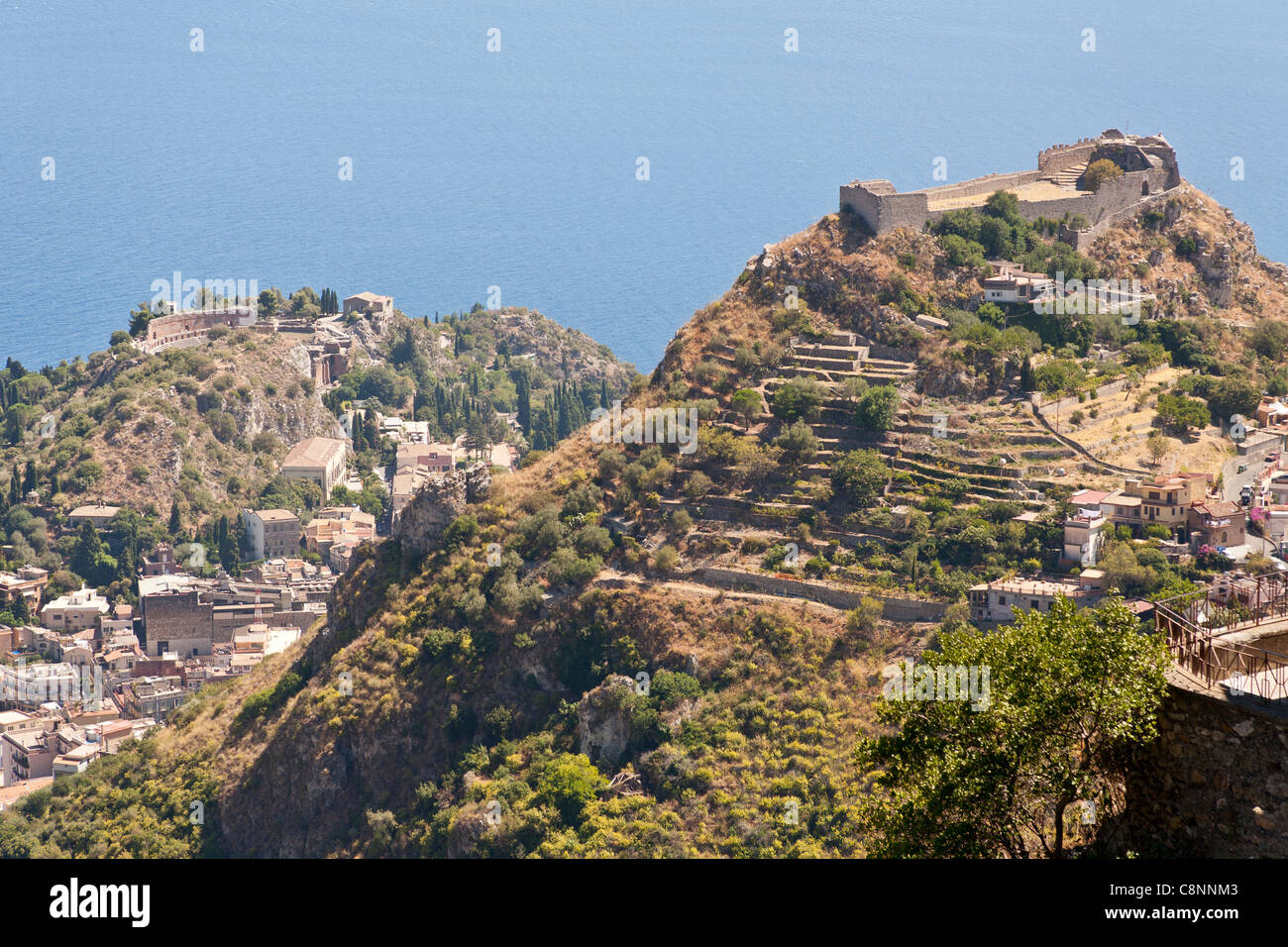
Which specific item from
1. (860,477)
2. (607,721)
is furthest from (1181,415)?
(607,721)

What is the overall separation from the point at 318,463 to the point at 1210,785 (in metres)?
107

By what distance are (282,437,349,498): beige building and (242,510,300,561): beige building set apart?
752 centimetres

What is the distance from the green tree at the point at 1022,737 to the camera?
20969 mm

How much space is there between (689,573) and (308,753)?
13.4 m

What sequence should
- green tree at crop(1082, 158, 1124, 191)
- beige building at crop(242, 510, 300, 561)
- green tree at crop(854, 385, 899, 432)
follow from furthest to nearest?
beige building at crop(242, 510, 300, 561), green tree at crop(1082, 158, 1124, 191), green tree at crop(854, 385, 899, 432)

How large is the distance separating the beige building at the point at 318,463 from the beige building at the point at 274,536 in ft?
24.7

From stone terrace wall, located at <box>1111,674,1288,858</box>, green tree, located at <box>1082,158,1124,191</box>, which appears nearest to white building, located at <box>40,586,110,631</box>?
green tree, located at <box>1082,158,1124,191</box>

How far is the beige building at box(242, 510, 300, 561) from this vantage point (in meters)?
114

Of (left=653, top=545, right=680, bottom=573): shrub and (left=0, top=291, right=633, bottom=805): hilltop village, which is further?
(left=0, top=291, right=633, bottom=805): hilltop village

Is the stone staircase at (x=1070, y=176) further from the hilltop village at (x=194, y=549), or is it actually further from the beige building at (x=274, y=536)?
the beige building at (x=274, y=536)

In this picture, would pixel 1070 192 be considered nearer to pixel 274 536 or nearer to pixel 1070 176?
pixel 1070 176

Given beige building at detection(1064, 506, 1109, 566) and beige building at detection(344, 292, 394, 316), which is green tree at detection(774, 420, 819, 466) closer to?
beige building at detection(1064, 506, 1109, 566)

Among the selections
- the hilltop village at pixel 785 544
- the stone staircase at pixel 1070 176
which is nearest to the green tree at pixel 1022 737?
the hilltop village at pixel 785 544
